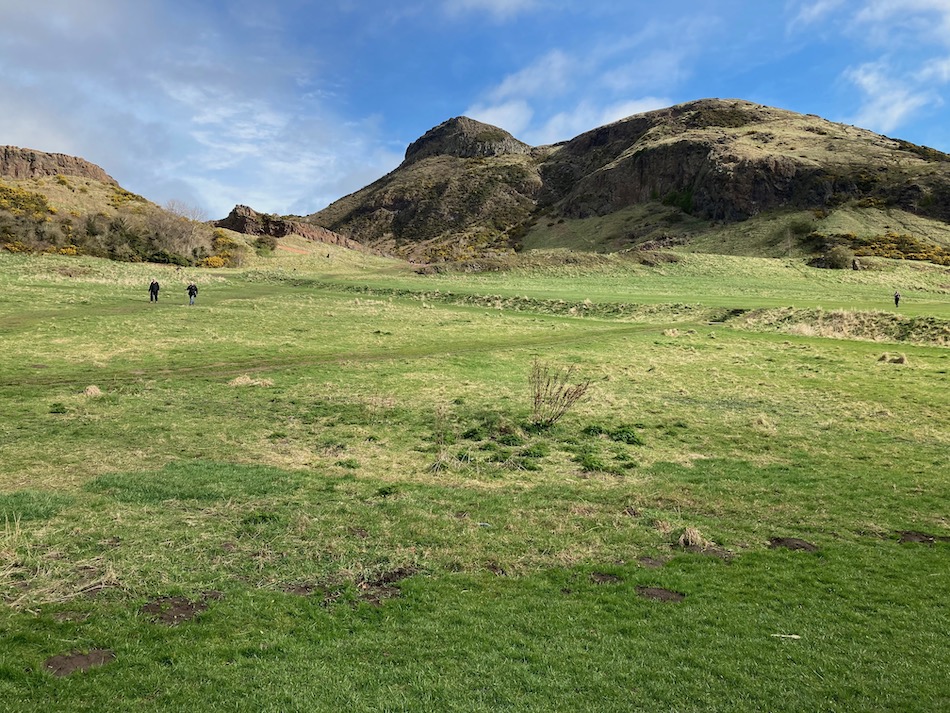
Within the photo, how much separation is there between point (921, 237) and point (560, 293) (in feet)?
327

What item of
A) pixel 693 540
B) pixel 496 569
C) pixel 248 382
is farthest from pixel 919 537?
pixel 248 382

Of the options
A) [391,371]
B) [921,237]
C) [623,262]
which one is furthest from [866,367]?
[921,237]

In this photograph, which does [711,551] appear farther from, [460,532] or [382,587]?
[382,587]

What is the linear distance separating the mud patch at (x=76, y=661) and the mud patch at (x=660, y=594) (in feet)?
27.2

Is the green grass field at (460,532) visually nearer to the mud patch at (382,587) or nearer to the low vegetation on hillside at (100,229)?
the mud patch at (382,587)

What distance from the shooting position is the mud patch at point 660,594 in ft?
33.7

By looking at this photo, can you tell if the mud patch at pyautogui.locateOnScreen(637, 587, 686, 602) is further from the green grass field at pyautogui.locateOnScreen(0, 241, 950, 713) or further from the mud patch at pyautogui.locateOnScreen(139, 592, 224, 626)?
the mud patch at pyautogui.locateOnScreen(139, 592, 224, 626)

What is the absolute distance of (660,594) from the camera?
34.4 feet

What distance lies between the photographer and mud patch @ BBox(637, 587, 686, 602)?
10266 mm

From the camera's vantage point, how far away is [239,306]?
2110 inches

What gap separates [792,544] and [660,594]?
166 inches

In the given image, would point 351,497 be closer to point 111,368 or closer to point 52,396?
point 52,396

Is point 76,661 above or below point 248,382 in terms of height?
below

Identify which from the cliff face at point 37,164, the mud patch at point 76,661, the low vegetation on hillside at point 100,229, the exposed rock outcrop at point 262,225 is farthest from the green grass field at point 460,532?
the cliff face at point 37,164
